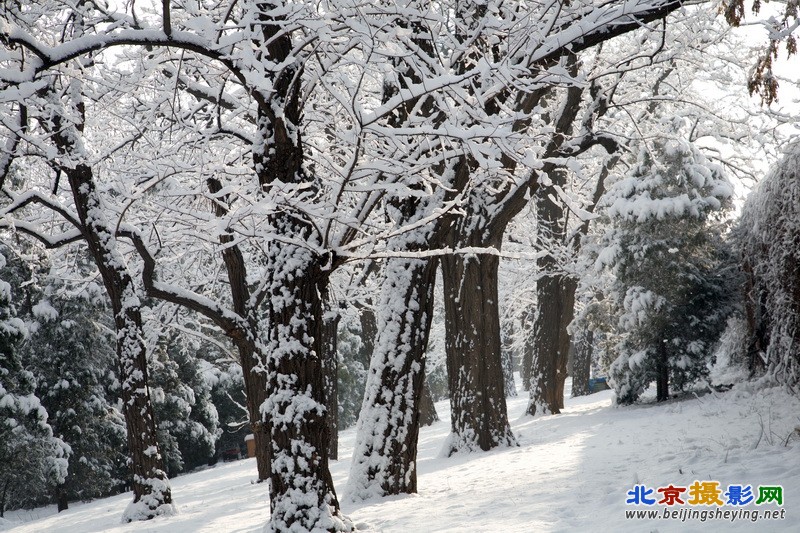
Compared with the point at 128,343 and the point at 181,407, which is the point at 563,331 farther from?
the point at 181,407

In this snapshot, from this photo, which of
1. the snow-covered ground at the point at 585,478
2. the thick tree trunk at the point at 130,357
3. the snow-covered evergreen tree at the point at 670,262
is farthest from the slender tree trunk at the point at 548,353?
the thick tree trunk at the point at 130,357

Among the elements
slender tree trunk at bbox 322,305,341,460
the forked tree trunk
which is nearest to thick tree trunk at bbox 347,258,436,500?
the forked tree trunk

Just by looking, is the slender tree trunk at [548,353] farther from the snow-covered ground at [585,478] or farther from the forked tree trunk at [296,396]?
the forked tree trunk at [296,396]

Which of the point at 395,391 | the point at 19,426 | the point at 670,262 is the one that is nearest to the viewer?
the point at 395,391

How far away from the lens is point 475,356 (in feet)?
33.1

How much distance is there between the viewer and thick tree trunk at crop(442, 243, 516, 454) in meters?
10.1

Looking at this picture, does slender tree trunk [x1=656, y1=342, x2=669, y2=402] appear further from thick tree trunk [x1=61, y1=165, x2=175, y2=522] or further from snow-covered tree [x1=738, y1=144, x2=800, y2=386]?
thick tree trunk [x1=61, y1=165, x2=175, y2=522]

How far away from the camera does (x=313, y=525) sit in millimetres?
5195

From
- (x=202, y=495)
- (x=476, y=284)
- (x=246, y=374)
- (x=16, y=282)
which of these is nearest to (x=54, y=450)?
(x=16, y=282)

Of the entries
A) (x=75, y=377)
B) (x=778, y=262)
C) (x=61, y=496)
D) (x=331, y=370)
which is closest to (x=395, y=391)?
(x=778, y=262)

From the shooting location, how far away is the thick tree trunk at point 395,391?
7051mm

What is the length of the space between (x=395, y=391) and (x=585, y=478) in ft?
6.59

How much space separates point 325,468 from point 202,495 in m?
7.66

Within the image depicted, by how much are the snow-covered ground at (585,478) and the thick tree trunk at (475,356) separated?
389mm
